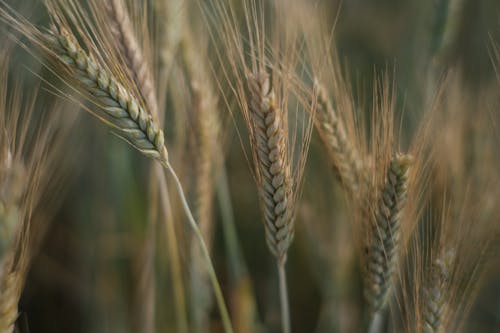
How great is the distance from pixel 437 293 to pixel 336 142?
12.7 inches

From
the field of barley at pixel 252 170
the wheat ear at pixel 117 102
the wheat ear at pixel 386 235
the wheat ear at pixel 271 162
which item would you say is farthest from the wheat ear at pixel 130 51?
the wheat ear at pixel 386 235

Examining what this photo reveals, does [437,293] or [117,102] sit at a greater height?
[117,102]

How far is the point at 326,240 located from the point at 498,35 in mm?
988

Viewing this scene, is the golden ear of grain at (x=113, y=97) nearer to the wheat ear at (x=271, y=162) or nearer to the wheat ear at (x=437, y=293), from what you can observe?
the wheat ear at (x=271, y=162)

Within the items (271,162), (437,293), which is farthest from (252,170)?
(437,293)

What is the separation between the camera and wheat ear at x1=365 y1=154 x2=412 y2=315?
860mm

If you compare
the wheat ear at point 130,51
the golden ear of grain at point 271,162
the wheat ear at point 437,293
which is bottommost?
the wheat ear at point 437,293

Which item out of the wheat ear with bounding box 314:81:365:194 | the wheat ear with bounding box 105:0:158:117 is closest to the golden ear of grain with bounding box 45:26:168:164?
the wheat ear with bounding box 105:0:158:117

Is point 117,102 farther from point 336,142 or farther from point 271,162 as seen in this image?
point 336,142

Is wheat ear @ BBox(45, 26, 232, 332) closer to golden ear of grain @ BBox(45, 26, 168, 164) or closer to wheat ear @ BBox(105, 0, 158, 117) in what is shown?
golden ear of grain @ BBox(45, 26, 168, 164)

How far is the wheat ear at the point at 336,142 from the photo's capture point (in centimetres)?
101

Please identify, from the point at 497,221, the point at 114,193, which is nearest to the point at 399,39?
the point at 497,221

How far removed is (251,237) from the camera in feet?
5.75

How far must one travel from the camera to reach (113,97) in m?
0.83
